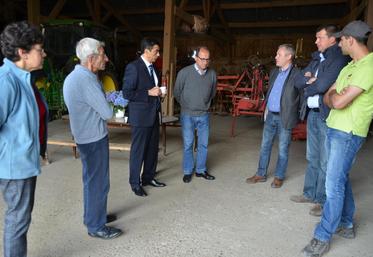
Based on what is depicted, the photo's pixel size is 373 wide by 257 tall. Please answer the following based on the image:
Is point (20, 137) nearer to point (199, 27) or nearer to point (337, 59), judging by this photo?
point (337, 59)

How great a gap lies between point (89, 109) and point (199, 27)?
6071 mm

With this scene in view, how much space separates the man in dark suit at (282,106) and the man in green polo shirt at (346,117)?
101cm

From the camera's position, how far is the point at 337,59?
2.64 meters

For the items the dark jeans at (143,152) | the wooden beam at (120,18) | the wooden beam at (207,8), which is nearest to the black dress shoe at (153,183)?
the dark jeans at (143,152)

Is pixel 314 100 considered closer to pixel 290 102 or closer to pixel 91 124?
pixel 290 102

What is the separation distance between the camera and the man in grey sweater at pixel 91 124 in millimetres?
2246

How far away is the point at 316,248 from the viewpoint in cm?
236

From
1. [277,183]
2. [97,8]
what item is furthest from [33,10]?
[277,183]

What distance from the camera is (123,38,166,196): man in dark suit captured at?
124 inches

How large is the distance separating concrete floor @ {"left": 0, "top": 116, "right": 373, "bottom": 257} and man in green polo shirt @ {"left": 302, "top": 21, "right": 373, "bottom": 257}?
0.30 metres

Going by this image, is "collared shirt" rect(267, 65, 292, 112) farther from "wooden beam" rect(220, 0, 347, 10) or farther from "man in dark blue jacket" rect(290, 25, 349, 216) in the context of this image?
"wooden beam" rect(220, 0, 347, 10)

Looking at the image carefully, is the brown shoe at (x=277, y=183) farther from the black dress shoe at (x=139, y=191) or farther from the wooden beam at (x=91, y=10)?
the wooden beam at (x=91, y=10)

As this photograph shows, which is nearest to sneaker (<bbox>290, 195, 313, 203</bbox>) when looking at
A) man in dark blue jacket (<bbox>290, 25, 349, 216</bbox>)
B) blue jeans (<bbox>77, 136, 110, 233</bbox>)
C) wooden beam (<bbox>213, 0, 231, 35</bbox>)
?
man in dark blue jacket (<bbox>290, 25, 349, 216</bbox>)

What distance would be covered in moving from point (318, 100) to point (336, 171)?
2.52ft
